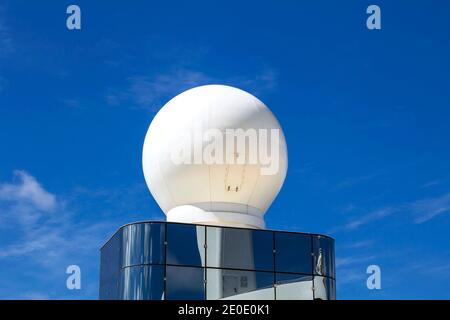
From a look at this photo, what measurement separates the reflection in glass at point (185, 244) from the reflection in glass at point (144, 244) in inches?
12.1

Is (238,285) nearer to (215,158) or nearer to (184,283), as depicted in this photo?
(184,283)

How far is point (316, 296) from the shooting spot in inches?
1147

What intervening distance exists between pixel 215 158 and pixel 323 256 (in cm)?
538

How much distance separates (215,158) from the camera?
29.1m

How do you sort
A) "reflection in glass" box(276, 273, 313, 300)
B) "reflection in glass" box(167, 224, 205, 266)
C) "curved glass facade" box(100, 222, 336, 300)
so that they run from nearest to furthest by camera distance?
1. "curved glass facade" box(100, 222, 336, 300)
2. "reflection in glass" box(167, 224, 205, 266)
3. "reflection in glass" box(276, 273, 313, 300)

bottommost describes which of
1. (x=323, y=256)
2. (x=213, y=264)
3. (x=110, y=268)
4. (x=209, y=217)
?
(x=213, y=264)

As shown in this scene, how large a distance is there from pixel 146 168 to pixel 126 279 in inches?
201

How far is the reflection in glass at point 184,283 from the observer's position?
1067 inches

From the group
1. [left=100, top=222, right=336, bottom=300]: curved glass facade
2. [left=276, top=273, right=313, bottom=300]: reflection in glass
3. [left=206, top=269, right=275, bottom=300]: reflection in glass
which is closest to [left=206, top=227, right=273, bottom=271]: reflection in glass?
A: [left=100, top=222, right=336, bottom=300]: curved glass facade

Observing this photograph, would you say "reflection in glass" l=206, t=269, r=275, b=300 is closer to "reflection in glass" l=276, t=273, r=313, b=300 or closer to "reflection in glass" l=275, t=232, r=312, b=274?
"reflection in glass" l=276, t=273, r=313, b=300

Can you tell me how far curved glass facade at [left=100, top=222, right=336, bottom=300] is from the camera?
89.6 ft

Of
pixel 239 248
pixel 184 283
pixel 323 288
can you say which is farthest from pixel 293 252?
pixel 184 283
